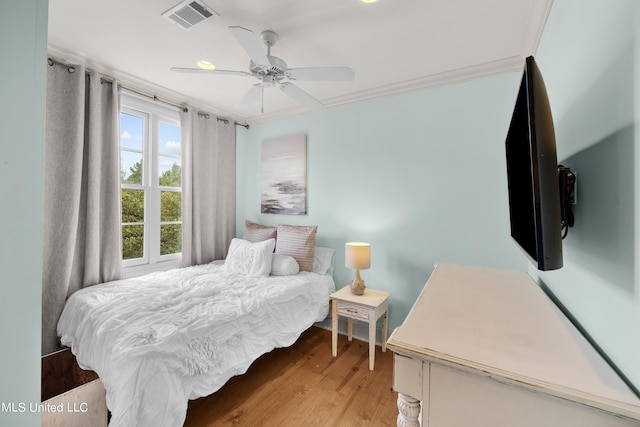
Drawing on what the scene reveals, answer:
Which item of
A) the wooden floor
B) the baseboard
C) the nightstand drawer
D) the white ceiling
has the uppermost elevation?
the white ceiling

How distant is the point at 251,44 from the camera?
152cm

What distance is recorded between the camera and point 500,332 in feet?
2.61

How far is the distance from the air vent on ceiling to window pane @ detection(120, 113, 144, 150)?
A: 154 centimetres

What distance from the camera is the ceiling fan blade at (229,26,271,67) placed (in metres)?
1.40

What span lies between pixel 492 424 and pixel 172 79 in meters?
3.26

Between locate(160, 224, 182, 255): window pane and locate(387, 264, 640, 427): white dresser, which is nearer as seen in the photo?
locate(387, 264, 640, 427): white dresser

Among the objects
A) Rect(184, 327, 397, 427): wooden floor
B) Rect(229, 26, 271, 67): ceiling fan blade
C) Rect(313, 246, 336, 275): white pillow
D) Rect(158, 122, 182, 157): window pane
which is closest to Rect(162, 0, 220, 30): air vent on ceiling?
Rect(229, 26, 271, 67): ceiling fan blade

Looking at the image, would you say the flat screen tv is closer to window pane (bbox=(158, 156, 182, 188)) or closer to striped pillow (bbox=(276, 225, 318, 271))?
striped pillow (bbox=(276, 225, 318, 271))

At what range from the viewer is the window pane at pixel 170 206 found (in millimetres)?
3070

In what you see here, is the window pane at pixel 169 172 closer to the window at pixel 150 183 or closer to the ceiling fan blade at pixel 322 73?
the window at pixel 150 183

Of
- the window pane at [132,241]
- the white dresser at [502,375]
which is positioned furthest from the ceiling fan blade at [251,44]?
the window pane at [132,241]

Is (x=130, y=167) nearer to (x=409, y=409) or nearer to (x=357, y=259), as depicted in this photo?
(x=357, y=259)

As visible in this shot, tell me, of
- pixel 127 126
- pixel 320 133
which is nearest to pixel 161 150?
pixel 127 126

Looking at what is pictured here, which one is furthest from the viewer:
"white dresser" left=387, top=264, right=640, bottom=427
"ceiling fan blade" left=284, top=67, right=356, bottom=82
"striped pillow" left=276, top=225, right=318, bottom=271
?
"striped pillow" left=276, top=225, right=318, bottom=271
